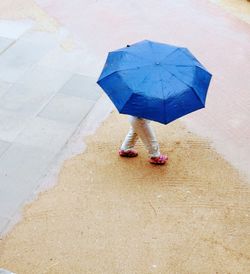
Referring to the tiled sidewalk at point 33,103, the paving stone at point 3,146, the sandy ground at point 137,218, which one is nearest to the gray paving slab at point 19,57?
the tiled sidewalk at point 33,103

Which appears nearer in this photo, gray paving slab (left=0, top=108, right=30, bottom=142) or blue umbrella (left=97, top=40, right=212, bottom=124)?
blue umbrella (left=97, top=40, right=212, bottom=124)

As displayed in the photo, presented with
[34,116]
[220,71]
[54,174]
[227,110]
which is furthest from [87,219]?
[220,71]

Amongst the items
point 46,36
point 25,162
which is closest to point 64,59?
point 46,36

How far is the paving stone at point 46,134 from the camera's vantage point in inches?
256

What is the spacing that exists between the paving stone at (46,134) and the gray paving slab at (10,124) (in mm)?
96

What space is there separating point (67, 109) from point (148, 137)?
6.15 feet

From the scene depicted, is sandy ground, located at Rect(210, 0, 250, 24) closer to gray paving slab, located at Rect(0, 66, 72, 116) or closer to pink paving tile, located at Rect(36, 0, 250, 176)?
pink paving tile, located at Rect(36, 0, 250, 176)

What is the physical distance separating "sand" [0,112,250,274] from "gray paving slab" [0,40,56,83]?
2.39 metres

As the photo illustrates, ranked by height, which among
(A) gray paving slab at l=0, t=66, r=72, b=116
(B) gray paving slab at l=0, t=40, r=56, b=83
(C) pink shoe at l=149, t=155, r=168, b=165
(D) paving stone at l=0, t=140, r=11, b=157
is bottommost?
(D) paving stone at l=0, t=140, r=11, b=157

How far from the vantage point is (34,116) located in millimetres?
7023

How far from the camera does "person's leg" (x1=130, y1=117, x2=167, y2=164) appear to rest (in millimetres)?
5715

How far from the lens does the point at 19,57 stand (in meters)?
8.50

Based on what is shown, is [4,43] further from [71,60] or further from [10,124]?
[10,124]

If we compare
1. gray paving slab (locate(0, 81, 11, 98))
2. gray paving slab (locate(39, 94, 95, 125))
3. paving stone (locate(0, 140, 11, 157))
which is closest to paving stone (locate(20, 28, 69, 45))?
gray paving slab (locate(0, 81, 11, 98))
